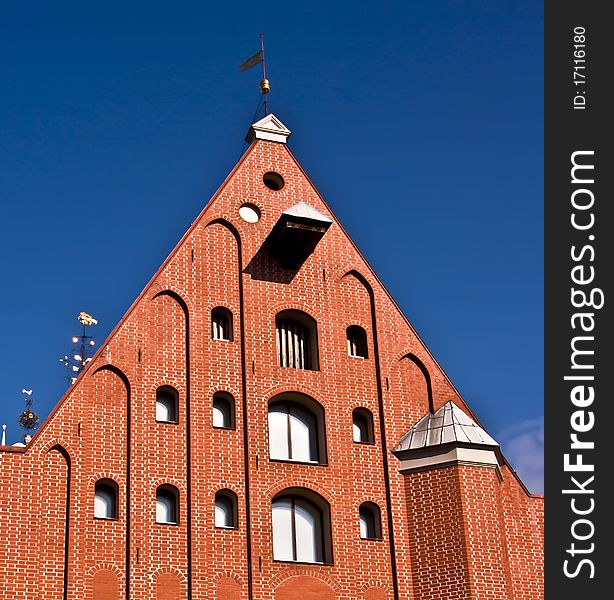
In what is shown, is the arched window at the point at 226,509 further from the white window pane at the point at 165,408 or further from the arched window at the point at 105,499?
the arched window at the point at 105,499

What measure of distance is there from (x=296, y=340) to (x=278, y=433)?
2.80 metres

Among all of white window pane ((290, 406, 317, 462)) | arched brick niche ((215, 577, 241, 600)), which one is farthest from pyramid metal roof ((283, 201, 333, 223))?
arched brick niche ((215, 577, 241, 600))

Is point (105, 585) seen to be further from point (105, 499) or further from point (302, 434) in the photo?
point (302, 434)

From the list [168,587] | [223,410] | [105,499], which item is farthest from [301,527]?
[105,499]

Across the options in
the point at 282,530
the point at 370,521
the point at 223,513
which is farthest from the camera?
the point at 370,521

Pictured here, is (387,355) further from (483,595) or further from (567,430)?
(567,430)

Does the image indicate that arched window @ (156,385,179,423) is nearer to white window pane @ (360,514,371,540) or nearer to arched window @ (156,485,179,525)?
arched window @ (156,485,179,525)

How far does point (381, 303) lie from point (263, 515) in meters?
7.30

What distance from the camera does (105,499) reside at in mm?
30047

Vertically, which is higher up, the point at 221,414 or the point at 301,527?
the point at 221,414

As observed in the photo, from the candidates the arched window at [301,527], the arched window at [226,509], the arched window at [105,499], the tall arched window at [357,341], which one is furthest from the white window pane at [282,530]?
the tall arched window at [357,341]

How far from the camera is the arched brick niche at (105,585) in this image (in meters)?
28.7

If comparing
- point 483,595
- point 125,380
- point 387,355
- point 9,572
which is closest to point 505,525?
point 483,595

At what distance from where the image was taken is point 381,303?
1389 inches
